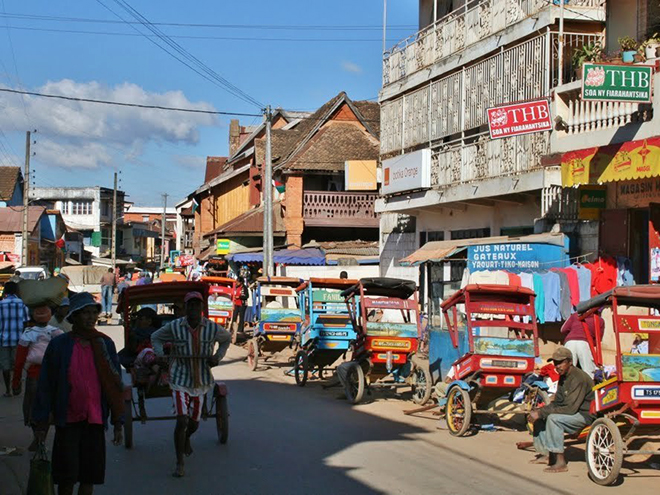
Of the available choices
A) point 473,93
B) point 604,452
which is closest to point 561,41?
point 473,93

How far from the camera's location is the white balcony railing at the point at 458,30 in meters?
19.3

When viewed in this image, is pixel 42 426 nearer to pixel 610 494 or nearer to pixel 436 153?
pixel 610 494

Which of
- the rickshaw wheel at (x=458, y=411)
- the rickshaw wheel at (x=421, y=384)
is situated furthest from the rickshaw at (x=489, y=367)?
the rickshaw wheel at (x=421, y=384)

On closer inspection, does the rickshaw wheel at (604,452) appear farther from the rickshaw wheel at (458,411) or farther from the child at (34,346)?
the child at (34,346)

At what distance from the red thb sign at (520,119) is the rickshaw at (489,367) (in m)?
5.66

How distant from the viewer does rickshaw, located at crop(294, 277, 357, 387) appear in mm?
16562

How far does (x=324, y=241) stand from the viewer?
130 feet

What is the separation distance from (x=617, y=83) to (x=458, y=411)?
5819 mm

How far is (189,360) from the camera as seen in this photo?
9102 mm

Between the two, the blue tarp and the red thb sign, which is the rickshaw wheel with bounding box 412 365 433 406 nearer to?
the red thb sign

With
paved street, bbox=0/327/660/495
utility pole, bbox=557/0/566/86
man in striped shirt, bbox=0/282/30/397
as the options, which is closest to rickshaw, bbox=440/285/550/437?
paved street, bbox=0/327/660/495

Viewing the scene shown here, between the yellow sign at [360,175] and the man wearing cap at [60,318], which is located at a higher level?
the yellow sign at [360,175]

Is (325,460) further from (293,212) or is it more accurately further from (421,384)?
(293,212)

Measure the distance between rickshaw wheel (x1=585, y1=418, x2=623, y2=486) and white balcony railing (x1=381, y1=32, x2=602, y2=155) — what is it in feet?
34.1
